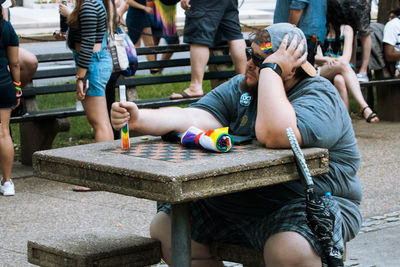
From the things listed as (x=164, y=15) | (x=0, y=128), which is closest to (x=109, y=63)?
(x=0, y=128)

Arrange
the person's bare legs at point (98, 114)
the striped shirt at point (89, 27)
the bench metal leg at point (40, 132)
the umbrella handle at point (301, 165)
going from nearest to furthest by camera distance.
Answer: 1. the umbrella handle at point (301, 165)
2. the striped shirt at point (89, 27)
3. the person's bare legs at point (98, 114)
4. the bench metal leg at point (40, 132)

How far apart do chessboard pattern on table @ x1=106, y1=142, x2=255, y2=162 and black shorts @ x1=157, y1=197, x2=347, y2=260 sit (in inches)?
12.3

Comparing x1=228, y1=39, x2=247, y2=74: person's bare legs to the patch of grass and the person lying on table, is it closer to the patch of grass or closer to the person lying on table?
the patch of grass

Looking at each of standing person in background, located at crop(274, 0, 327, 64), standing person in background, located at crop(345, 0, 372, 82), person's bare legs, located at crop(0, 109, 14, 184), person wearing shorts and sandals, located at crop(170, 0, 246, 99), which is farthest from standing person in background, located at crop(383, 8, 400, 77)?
person's bare legs, located at crop(0, 109, 14, 184)

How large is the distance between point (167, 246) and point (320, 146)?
2.77 ft

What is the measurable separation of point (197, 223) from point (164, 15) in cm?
770

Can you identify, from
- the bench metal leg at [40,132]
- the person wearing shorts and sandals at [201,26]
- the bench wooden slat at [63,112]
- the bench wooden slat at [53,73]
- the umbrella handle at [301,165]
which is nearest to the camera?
the umbrella handle at [301,165]

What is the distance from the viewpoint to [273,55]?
141 inches

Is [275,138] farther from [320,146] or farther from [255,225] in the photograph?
[255,225]

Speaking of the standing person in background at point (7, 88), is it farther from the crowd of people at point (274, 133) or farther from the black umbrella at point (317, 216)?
the black umbrella at point (317, 216)

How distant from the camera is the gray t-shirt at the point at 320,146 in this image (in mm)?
3404

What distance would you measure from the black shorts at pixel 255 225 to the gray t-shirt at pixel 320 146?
0.16 ft

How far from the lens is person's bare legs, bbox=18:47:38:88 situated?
287 inches

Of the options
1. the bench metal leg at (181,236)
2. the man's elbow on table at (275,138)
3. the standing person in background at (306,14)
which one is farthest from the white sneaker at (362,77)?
the bench metal leg at (181,236)
